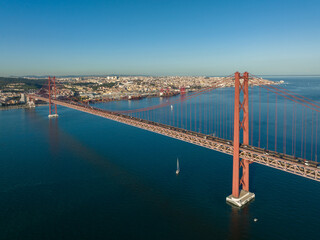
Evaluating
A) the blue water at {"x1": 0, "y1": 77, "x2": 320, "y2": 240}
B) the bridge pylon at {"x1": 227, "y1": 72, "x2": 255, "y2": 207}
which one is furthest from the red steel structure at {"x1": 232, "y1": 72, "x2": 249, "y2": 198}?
the blue water at {"x1": 0, "y1": 77, "x2": 320, "y2": 240}

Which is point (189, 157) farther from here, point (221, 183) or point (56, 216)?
point (56, 216)

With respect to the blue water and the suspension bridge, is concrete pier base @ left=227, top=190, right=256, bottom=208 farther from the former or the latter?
the blue water

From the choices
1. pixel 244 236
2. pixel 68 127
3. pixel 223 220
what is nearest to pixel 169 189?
pixel 223 220

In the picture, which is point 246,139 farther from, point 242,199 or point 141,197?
point 141,197

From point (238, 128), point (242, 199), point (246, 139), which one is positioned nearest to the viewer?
point (238, 128)

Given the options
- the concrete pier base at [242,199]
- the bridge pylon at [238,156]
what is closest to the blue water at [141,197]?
the concrete pier base at [242,199]

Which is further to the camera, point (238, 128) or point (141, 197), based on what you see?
point (141, 197)

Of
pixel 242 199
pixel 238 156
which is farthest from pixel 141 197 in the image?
pixel 238 156
